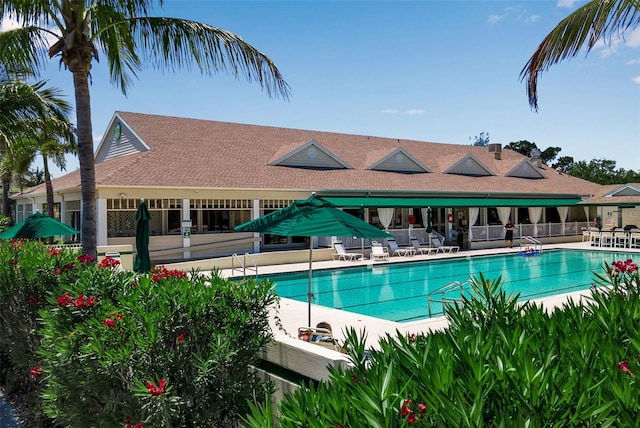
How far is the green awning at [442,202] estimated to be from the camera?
28616 millimetres

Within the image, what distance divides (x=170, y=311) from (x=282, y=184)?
23.3m

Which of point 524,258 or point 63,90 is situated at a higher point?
point 63,90

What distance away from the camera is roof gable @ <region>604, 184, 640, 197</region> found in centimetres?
3576

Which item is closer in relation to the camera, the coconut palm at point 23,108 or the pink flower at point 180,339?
the pink flower at point 180,339

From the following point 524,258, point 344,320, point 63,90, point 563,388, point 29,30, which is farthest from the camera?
point 524,258

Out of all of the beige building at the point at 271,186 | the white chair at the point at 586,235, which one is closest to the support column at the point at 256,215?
the beige building at the point at 271,186

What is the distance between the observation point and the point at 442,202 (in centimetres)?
3188

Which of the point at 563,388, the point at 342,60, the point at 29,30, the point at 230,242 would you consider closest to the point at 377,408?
the point at 563,388

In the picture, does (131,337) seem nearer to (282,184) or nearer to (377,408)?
(377,408)

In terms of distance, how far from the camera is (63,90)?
68.3 feet

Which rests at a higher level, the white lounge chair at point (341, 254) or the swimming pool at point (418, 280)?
the white lounge chair at point (341, 254)

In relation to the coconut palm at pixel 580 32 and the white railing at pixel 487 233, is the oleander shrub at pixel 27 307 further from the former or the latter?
the white railing at pixel 487 233

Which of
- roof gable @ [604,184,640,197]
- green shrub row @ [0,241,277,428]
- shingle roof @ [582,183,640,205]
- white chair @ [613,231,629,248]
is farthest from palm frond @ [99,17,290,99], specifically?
roof gable @ [604,184,640,197]

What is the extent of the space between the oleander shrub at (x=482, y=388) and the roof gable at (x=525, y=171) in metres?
41.0
